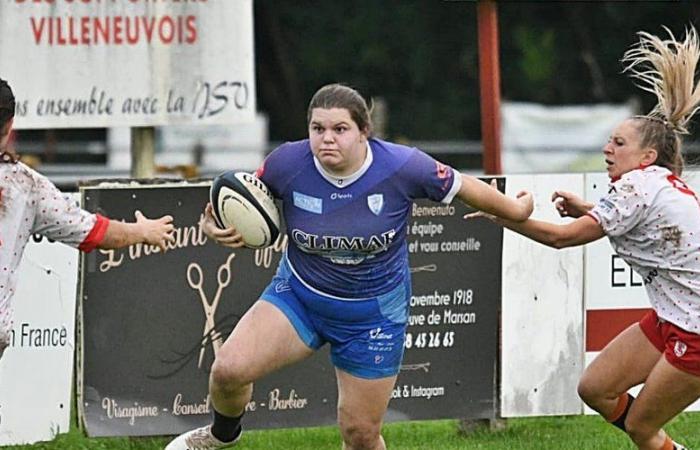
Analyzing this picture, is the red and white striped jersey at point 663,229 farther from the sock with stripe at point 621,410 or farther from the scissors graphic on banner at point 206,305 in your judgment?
the scissors graphic on banner at point 206,305

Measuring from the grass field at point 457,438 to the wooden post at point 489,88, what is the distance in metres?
1.52

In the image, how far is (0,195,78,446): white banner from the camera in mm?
8875

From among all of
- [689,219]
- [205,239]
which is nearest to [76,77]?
[205,239]

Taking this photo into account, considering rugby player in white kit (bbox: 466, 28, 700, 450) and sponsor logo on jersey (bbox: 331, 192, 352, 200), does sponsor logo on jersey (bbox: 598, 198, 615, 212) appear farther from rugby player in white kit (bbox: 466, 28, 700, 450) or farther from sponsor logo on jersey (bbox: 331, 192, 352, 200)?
sponsor logo on jersey (bbox: 331, 192, 352, 200)

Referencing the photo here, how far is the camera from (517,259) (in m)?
9.46

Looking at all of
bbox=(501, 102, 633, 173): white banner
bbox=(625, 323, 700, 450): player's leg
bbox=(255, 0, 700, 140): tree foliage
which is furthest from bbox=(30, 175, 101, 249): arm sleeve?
bbox=(255, 0, 700, 140): tree foliage

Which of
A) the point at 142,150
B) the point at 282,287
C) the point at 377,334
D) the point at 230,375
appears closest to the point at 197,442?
the point at 230,375

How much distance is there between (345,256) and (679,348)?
1.54 m

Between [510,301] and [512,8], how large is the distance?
17903 mm

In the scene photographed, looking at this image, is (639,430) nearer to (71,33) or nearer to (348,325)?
(348,325)

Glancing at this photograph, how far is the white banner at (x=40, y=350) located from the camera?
8.88 meters

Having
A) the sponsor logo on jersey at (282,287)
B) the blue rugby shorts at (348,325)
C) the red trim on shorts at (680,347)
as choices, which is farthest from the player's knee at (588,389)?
the sponsor logo on jersey at (282,287)

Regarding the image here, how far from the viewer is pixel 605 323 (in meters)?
9.56

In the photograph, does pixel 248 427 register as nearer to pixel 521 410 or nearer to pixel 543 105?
pixel 521 410
